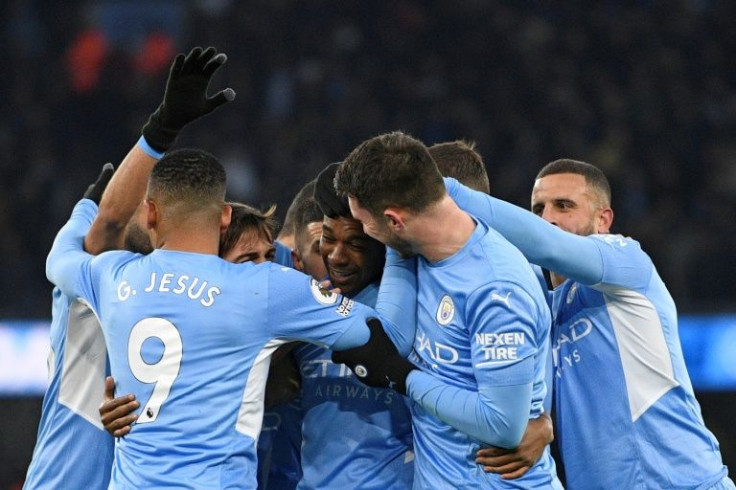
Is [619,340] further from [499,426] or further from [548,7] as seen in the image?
[548,7]

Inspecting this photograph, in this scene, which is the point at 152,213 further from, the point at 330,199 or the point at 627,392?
the point at 627,392

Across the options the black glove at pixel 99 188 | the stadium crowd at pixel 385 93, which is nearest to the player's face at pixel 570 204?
the black glove at pixel 99 188

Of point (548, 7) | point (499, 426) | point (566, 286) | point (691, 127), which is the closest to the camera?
point (499, 426)

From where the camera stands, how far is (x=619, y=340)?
384 centimetres

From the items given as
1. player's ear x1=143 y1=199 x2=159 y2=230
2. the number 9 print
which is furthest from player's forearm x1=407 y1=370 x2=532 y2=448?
player's ear x1=143 y1=199 x2=159 y2=230

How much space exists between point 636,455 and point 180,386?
1.72 meters

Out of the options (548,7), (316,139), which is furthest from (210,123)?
(548,7)

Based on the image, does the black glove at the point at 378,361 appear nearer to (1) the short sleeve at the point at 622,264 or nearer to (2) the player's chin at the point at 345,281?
(2) the player's chin at the point at 345,281

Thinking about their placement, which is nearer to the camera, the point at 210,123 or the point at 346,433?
the point at 346,433

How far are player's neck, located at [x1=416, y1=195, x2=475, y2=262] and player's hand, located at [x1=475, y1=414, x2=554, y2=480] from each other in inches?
25.2

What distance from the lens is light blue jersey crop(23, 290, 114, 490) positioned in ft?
12.6

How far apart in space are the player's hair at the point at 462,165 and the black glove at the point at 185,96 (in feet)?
2.71

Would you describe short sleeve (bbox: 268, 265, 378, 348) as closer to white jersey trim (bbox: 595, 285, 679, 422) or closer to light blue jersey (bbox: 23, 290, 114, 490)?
light blue jersey (bbox: 23, 290, 114, 490)

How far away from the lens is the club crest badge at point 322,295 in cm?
331
